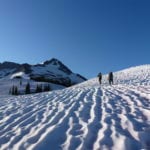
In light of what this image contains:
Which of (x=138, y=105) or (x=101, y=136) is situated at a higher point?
(x=138, y=105)

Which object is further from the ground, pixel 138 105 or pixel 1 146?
pixel 138 105

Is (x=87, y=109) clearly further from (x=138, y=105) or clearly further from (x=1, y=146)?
(x=1, y=146)

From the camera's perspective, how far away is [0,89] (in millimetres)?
150500

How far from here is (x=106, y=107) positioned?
481 inches

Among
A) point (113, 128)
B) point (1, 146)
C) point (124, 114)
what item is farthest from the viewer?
point (124, 114)

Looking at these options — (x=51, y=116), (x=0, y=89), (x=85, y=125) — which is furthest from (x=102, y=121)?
(x=0, y=89)

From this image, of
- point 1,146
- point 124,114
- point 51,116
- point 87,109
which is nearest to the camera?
point 1,146

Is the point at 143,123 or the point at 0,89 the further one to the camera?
the point at 0,89

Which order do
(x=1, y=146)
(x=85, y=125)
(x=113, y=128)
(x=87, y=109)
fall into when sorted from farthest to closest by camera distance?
(x=87, y=109), (x=85, y=125), (x=113, y=128), (x=1, y=146)

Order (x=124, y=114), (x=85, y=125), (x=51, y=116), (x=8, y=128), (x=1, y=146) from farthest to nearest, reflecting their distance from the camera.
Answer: (x=51, y=116), (x=124, y=114), (x=8, y=128), (x=85, y=125), (x=1, y=146)

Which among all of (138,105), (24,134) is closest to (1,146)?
(24,134)

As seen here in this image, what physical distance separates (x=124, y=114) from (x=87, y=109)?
6.67ft

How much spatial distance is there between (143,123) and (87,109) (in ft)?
11.6

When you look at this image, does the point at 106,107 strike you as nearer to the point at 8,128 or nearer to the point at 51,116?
the point at 51,116
